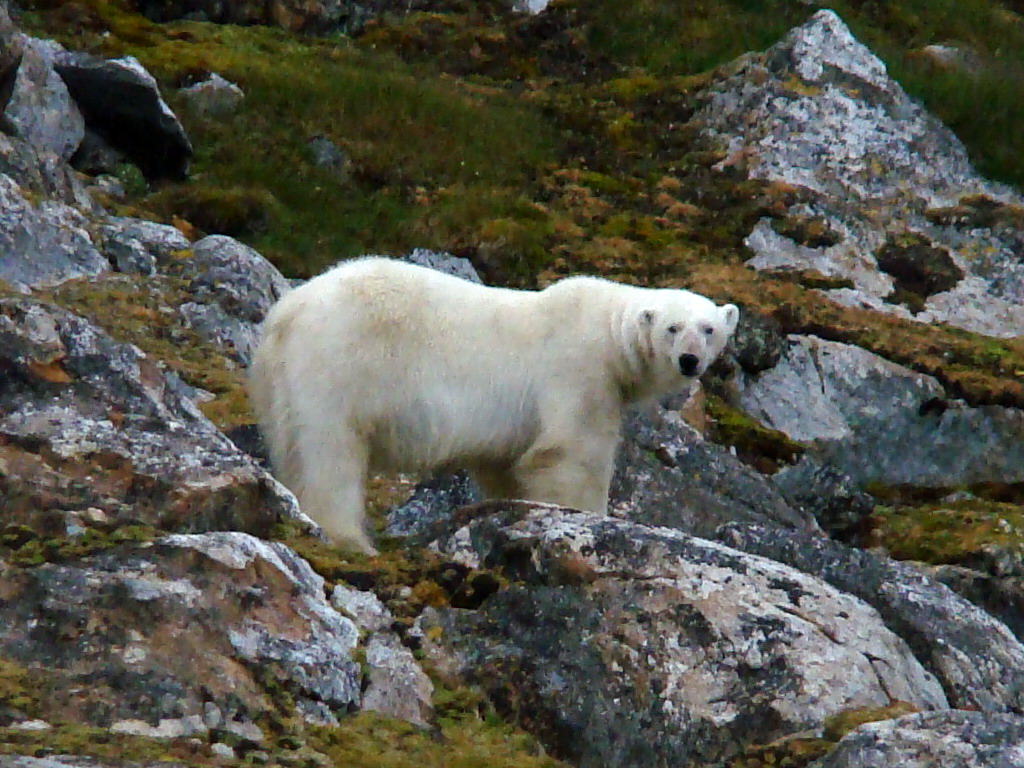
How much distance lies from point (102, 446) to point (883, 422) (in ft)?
44.3

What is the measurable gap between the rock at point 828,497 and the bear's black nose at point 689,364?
5501 millimetres

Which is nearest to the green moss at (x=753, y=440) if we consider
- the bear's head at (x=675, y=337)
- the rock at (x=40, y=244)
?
the bear's head at (x=675, y=337)

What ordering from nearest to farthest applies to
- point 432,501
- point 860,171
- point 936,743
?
point 936,743, point 432,501, point 860,171

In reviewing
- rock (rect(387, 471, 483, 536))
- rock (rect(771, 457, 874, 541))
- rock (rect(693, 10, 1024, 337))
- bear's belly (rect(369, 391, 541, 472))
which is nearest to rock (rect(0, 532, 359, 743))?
bear's belly (rect(369, 391, 541, 472))

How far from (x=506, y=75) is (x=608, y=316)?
19921 millimetres

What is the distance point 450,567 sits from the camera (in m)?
7.84

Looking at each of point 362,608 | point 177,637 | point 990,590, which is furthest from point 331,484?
point 990,590

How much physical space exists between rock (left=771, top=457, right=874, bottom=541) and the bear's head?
17.3 ft

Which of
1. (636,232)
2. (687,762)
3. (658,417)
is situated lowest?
(636,232)

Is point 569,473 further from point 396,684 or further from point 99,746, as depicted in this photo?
point 99,746

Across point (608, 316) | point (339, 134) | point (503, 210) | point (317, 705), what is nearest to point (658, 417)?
point (608, 316)

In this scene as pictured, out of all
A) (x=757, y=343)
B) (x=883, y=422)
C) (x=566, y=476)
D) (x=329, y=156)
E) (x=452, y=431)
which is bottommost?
(x=883, y=422)

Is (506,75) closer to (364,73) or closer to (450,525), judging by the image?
(364,73)

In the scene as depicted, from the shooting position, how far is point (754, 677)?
6980 millimetres
